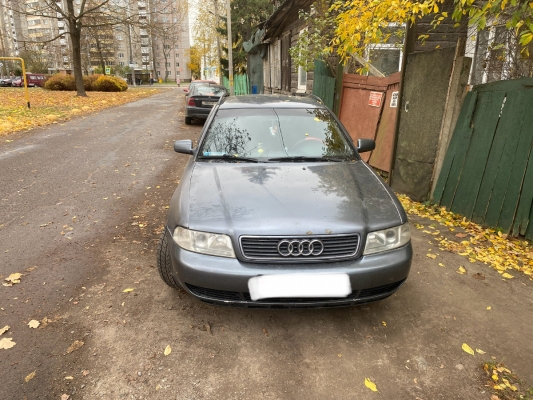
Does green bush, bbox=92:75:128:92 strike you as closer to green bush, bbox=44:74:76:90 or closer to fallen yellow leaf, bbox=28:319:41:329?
green bush, bbox=44:74:76:90

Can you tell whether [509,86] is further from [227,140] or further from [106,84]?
[106,84]

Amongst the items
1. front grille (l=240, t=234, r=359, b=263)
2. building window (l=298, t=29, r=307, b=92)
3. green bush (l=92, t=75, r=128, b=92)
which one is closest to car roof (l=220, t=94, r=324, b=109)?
front grille (l=240, t=234, r=359, b=263)

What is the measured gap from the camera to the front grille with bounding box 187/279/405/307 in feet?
7.85

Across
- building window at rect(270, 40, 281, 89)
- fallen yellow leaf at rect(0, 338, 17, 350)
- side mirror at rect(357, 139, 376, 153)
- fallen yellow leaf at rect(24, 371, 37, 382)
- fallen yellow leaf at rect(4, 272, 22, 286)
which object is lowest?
fallen yellow leaf at rect(4, 272, 22, 286)

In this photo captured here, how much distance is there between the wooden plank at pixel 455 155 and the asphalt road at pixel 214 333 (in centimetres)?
104

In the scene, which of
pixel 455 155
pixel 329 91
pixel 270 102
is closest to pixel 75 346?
pixel 270 102

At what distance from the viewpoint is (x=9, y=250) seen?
151 inches

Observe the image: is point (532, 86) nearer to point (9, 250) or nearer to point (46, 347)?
point (46, 347)

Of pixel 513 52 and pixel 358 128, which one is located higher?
pixel 513 52

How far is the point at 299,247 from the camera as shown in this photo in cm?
237

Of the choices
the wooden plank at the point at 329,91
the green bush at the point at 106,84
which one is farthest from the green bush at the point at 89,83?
the wooden plank at the point at 329,91

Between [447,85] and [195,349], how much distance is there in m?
4.53

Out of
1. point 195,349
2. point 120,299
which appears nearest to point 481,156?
point 195,349

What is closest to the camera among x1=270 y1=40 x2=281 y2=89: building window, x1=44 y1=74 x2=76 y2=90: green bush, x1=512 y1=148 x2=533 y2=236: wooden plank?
x1=512 y1=148 x2=533 y2=236: wooden plank
